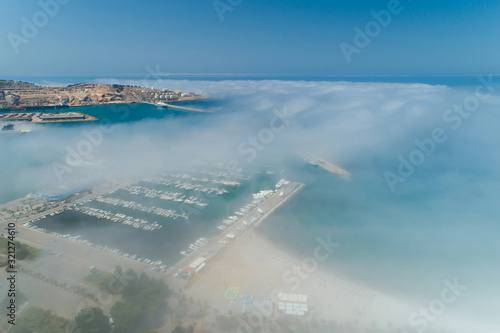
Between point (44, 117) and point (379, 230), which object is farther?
point (44, 117)

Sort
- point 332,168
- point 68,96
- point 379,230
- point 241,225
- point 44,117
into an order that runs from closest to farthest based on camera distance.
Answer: point 241,225
point 379,230
point 332,168
point 44,117
point 68,96

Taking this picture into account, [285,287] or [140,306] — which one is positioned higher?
[140,306]

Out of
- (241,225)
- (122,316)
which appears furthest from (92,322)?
(241,225)

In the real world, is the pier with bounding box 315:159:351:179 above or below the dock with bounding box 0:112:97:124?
below

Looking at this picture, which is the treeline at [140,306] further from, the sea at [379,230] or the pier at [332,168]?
the pier at [332,168]

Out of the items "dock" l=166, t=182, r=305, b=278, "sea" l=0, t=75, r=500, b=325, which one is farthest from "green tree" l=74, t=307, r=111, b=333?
"sea" l=0, t=75, r=500, b=325

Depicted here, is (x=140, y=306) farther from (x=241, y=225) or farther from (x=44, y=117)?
(x=44, y=117)

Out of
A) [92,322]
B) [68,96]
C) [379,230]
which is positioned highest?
[68,96]

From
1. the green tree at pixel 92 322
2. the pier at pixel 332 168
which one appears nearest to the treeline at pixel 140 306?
the green tree at pixel 92 322

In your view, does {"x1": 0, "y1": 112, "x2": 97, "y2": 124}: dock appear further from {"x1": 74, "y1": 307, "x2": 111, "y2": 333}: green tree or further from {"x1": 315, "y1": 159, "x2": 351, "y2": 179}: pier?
{"x1": 74, "y1": 307, "x2": 111, "y2": 333}: green tree
